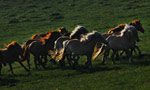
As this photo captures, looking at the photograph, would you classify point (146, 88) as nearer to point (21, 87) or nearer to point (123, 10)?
point (21, 87)

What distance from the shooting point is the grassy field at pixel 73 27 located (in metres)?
14.7

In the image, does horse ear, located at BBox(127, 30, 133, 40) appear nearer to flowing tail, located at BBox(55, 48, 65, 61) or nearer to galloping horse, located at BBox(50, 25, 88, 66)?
galloping horse, located at BBox(50, 25, 88, 66)

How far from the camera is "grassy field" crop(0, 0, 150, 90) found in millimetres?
14695

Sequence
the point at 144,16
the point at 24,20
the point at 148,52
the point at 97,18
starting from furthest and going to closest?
the point at 24,20
the point at 97,18
the point at 144,16
the point at 148,52

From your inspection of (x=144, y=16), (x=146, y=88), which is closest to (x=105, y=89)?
(x=146, y=88)

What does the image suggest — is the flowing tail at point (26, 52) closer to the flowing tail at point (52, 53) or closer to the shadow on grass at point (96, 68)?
the flowing tail at point (52, 53)

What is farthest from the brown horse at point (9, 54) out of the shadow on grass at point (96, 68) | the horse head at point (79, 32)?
the horse head at point (79, 32)

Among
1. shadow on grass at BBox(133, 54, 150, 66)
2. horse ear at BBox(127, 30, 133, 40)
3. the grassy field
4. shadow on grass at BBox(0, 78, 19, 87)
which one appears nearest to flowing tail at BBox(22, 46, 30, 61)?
the grassy field

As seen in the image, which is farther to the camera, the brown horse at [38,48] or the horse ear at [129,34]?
the brown horse at [38,48]

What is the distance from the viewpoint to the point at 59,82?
15273 mm

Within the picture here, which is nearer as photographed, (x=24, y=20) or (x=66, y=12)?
(x=24, y=20)

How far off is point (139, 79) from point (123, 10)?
29672mm

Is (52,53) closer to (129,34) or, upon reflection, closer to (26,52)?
(26,52)

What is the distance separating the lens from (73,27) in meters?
35.2
